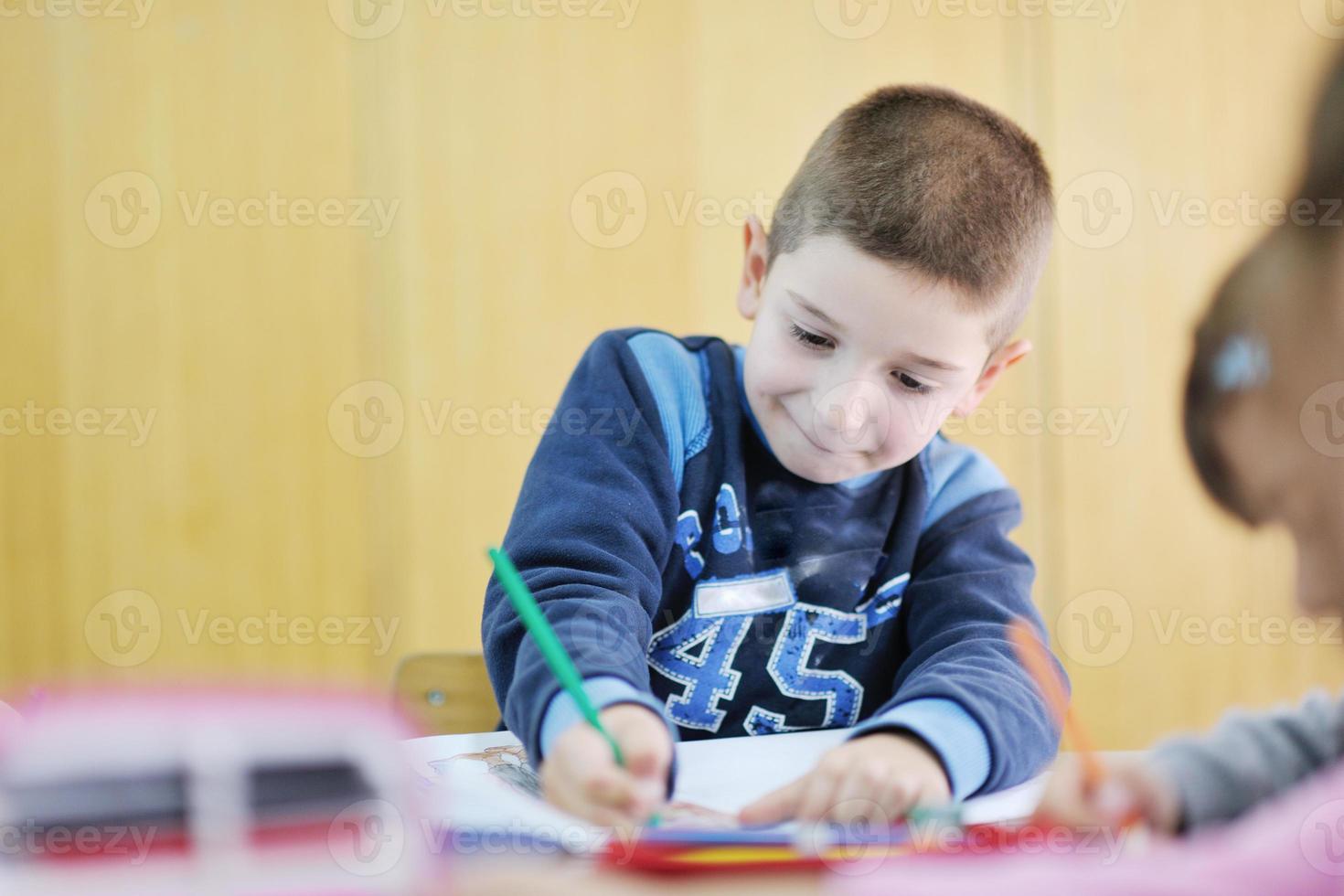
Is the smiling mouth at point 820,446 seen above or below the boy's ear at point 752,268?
below

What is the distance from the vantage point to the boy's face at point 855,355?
2.74 ft

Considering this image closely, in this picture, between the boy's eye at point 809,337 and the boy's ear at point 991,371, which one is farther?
the boy's ear at point 991,371

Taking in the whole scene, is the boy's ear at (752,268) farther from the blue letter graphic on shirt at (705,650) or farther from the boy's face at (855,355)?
the blue letter graphic on shirt at (705,650)

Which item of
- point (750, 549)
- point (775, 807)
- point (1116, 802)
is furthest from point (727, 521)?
point (1116, 802)

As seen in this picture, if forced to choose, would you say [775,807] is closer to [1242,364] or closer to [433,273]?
[1242,364]

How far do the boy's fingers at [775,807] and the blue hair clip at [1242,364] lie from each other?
0.95ft

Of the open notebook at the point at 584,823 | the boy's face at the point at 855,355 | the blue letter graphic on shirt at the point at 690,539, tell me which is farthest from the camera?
the blue letter graphic on shirt at the point at 690,539

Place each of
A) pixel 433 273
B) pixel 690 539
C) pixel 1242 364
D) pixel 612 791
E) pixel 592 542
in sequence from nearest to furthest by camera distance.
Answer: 1. pixel 1242 364
2. pixel 612 791
3. pixel 592 542
4. pixel 690 539
5. pixel 433 273

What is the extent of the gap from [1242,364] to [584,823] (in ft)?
1.10

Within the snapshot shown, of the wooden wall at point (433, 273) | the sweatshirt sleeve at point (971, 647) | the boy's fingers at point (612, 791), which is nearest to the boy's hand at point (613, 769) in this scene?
the boy's fingers at point (612, 791)

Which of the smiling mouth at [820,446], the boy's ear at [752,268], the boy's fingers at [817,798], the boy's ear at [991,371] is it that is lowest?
the boy's fingers at [817,798]

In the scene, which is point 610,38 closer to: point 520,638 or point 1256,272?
point 520,638

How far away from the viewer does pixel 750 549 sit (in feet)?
Answer: 3.17

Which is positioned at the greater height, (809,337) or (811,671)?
(809,337)
